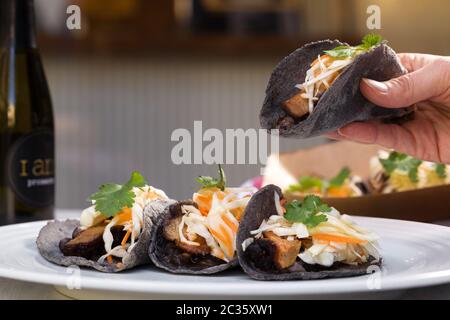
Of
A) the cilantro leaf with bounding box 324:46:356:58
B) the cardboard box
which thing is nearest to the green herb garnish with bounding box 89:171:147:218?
the cilantro leaf with bounding box 324:46:356:58

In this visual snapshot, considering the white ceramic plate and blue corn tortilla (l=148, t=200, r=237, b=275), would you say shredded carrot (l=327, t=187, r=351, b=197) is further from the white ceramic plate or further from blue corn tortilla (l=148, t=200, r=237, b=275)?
blue corn tortilla (l=148, t=200, r=237, b=275)

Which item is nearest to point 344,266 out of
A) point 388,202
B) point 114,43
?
point 388,202

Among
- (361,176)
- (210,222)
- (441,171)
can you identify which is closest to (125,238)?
(210,222)

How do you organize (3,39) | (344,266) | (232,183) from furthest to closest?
(232,183) → (3,39) → (344,266)

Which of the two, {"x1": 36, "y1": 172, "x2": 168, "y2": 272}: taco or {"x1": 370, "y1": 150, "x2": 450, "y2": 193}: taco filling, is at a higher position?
{"x1": 36, "y1": 172, "x2": 168, "y2": 272}: taco

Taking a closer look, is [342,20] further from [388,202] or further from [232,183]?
[388,202]

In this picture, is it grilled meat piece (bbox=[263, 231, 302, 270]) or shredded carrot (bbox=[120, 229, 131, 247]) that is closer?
grilled meat piece (bbox=[263, 231, 302, 270])
